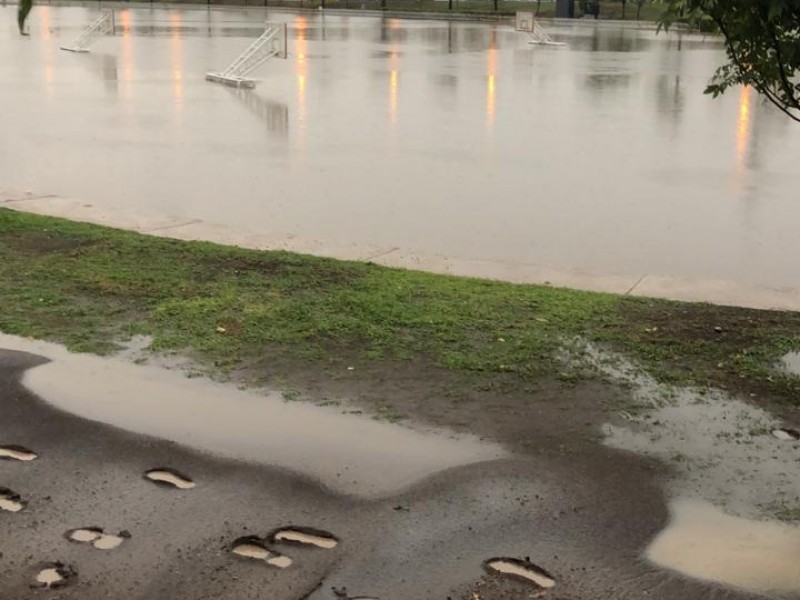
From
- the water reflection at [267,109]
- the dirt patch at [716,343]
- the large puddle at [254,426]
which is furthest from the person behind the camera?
the water reflection at [267,109]

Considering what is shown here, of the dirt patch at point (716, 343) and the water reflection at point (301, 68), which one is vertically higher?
the water reflection at point (301, 68)

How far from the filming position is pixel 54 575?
166 inches

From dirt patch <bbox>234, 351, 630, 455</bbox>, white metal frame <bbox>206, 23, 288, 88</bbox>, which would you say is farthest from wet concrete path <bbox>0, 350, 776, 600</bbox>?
white metal frame <bbox>206, 23, 288, 88</bbox>

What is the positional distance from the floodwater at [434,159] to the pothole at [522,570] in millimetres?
4713

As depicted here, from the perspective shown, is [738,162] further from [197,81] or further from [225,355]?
[197,81]

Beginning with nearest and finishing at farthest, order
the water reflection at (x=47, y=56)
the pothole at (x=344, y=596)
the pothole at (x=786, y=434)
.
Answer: the pothole at (x=344, y=596), the pothole at (x=786, y=434), the water reflection at (x=47, y=56)

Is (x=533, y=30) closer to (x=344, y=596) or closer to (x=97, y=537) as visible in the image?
(x=97, y=537)

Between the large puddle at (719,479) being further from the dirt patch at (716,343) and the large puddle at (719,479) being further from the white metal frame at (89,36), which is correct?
the white metal frame at (89,36)

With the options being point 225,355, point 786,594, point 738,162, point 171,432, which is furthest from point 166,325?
point 738,162

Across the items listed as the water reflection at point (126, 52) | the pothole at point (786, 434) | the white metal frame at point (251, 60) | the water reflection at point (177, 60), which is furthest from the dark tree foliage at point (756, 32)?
the white metal frame at point (251, 60)

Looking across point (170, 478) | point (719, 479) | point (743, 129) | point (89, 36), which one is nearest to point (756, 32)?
point (719, 479)

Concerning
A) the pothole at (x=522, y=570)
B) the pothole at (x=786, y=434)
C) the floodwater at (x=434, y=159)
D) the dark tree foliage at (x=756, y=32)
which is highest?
the dark tree foliage at (x=756, y=32)

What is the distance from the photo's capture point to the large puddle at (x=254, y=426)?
17.3ft

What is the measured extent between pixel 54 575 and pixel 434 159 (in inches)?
444
